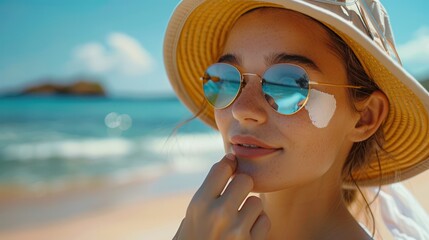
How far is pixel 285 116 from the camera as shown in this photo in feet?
7.32

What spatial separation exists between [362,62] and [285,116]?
0.46 meters

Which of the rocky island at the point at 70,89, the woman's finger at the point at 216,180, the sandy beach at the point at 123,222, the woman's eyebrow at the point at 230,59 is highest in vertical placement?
the rocky island at the point at 70,89

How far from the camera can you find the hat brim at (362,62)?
2154 mm

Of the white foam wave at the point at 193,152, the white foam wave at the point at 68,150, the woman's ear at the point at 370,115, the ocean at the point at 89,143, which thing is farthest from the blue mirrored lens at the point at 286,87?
the white foam wave at the point at 68,150

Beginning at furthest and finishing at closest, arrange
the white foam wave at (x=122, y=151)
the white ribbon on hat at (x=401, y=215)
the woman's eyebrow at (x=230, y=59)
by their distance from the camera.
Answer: the white foam wave at (x=122, y=151) < the white ribbon on hat at (x=401, y=215) < the woman's eyebrow at (x=230, y=59)

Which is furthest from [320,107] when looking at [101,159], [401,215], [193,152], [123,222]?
[193,152]

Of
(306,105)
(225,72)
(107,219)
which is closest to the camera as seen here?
(306,105)

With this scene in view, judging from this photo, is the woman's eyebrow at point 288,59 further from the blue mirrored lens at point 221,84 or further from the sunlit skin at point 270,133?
the blue mirrored lens at point 221,84

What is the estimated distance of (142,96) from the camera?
50.2 metres

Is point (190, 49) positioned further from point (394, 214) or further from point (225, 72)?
point (394, 214)

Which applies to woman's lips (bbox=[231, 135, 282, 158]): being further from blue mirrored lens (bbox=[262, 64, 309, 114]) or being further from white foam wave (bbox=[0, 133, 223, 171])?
white foam wave (bbox=[0, 133, 223, 171])

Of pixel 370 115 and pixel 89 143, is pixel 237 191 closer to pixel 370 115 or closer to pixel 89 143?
pixel 370 115

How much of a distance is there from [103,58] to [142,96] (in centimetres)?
527

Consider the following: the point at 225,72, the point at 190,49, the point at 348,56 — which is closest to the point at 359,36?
the point at 348,56
